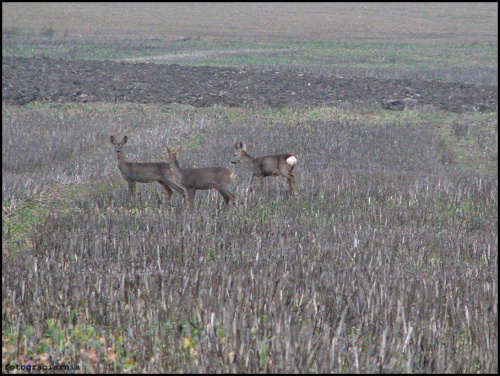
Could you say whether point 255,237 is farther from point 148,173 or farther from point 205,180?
point 148,173

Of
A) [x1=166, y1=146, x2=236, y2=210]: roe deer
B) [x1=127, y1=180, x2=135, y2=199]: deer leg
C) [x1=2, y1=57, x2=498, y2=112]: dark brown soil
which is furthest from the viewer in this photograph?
[x1=2, y1=57, x2=498, y2=112]: dark brown soil

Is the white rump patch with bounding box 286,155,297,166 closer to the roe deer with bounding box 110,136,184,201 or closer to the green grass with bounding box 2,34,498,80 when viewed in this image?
the roe deer with bounding box 110,136,184,201

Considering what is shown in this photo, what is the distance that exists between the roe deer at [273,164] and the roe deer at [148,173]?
1.22 meters

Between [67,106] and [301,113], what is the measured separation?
678 centimetres

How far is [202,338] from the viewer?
5578 millimetres

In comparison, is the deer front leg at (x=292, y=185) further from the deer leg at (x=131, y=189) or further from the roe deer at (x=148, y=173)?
the deer leg at (x=131, y=189)

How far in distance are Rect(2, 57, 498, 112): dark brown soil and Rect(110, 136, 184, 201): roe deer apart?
1231cm

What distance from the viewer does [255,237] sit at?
9.13 meters

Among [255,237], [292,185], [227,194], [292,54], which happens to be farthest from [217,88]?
[292,54]

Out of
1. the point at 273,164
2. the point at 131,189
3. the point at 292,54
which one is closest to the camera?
the point at 131,189

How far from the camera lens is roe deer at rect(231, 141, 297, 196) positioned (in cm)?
1228

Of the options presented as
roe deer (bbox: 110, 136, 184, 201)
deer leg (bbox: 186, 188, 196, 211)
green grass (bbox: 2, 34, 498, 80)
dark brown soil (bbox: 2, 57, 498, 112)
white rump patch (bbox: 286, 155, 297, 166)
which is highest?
white rump patch (bbox: 286, 155, 297, 166)

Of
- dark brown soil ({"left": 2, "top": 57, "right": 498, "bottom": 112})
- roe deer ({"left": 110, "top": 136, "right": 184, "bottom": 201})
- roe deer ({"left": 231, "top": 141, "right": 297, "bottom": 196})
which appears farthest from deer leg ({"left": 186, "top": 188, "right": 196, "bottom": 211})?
dark brown soil ({"left": 2, "top": 57, "right": 498, "bottom": 112})

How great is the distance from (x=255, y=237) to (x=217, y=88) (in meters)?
19.9
